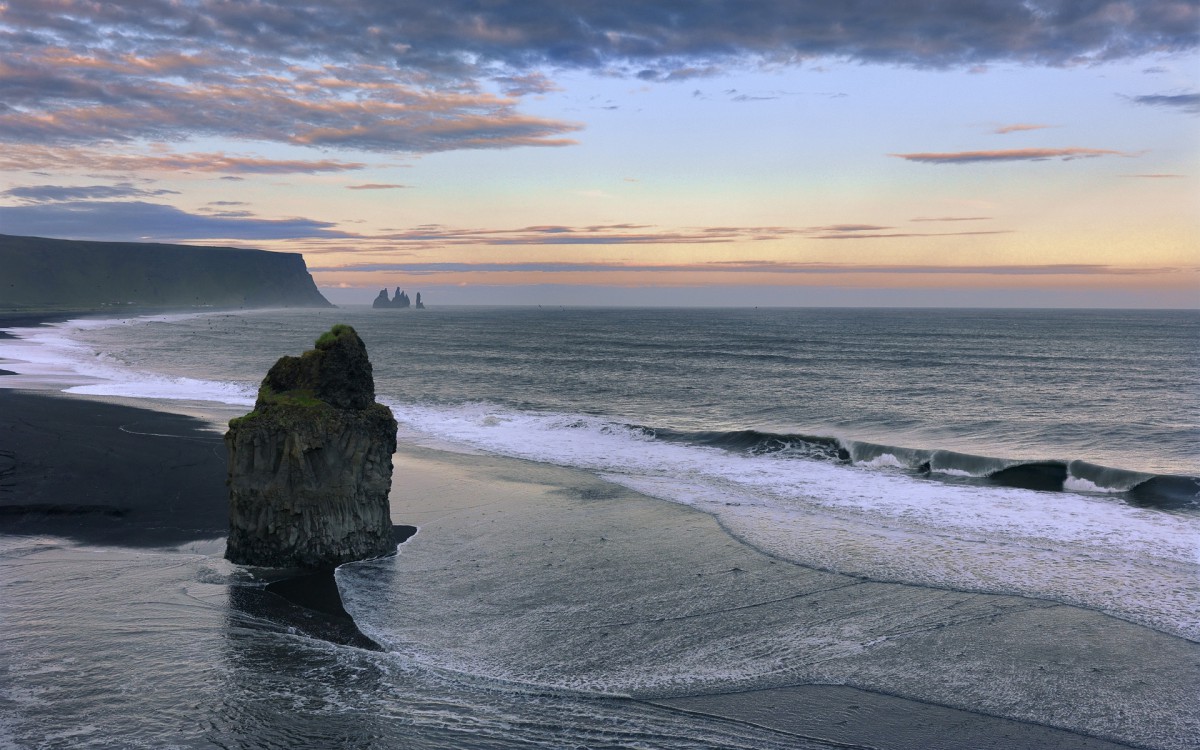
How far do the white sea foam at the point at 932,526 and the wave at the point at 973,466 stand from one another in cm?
115

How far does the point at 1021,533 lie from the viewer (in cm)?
1770

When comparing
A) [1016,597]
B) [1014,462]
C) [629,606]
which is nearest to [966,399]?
[1014,462]

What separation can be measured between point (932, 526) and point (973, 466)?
27.9 ft

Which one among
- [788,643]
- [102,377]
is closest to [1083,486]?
[788,643]

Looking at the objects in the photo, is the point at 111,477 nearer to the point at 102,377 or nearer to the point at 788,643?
the point at 788,643

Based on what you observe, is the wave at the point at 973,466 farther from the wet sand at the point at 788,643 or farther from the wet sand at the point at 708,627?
the wet sand at the point at 788,643

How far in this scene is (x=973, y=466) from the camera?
83.9 ft

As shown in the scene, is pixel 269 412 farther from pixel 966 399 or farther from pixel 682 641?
pixel 966 399

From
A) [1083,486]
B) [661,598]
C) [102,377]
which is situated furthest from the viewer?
[102,377]

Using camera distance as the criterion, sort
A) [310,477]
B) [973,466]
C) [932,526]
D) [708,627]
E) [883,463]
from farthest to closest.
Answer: [883,463] < [973,466] < [932,526] < [310,477] < [708,627]

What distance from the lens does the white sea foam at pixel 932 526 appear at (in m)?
14.2

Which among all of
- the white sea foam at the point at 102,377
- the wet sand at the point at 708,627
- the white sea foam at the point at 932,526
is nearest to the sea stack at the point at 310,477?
the wet sand at the point at 708,627

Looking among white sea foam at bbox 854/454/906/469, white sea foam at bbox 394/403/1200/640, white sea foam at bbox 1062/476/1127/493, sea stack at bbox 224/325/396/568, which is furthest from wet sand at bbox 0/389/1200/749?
white sea foam at bbox 1062/476/1127/493

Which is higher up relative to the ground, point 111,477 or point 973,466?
point 973,466
